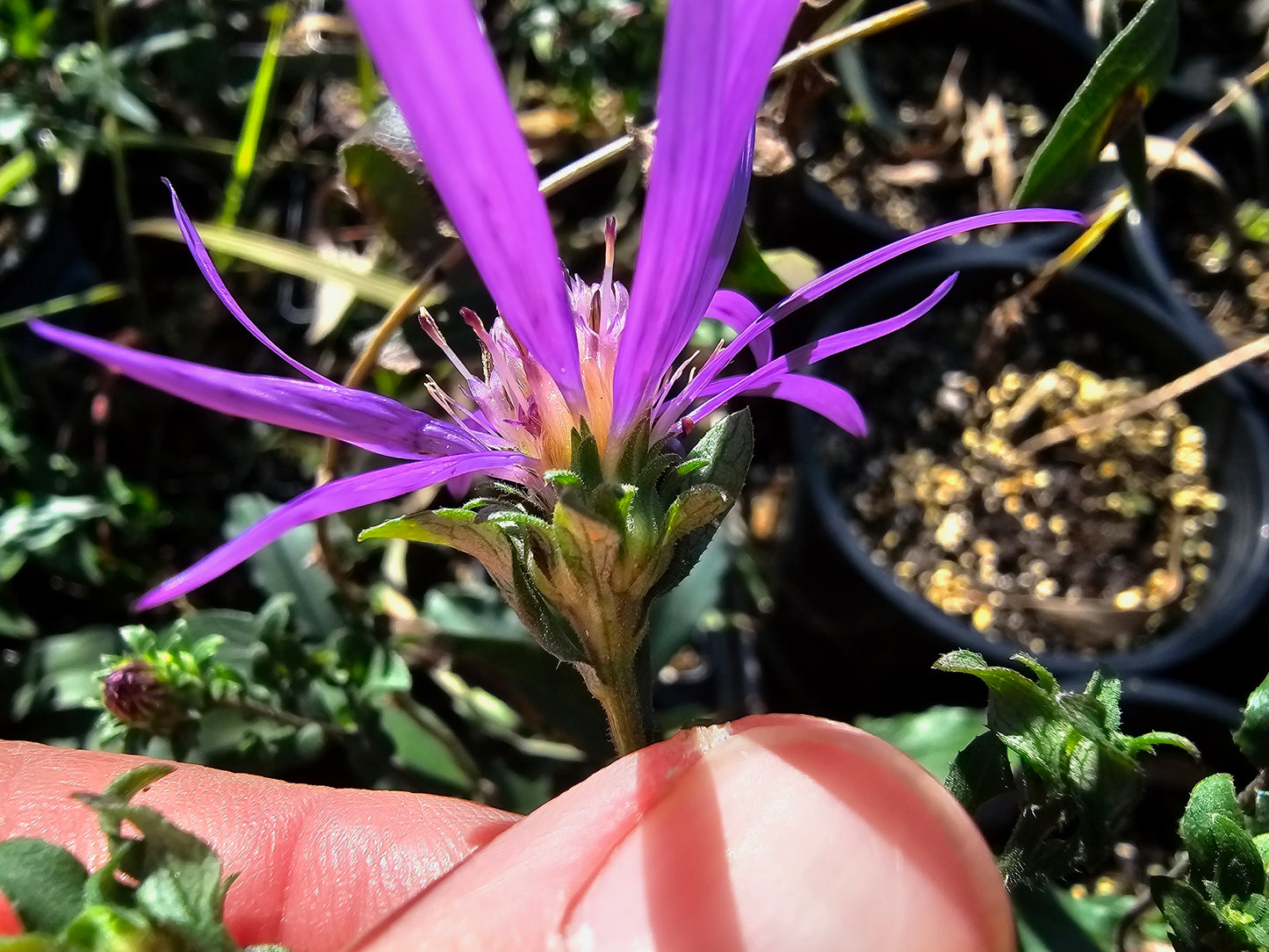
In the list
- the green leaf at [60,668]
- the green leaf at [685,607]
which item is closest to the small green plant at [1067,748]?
the green leaf at [685,607]

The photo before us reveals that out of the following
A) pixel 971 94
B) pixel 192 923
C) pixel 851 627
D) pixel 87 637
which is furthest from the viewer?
pixel 971 94

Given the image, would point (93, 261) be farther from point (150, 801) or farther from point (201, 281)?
point (150, 801)

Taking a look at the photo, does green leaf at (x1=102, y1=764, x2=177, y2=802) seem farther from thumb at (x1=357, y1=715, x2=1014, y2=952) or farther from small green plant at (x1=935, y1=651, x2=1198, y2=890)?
small green plant at (x1=935, y1=651, x2=1198, y2=890)

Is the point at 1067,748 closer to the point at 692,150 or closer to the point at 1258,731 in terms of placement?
the point at 1258,731

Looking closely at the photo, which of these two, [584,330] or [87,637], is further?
[87,637]

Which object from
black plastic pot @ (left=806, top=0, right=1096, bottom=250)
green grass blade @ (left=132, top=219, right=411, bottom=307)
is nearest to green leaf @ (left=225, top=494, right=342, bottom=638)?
green grass blade @ (left=132, top=219, right=411, bottom=307)

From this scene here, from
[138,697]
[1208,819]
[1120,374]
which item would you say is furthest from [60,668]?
[1120,374]

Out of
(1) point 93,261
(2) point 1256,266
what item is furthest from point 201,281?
(2) point 1256,266
